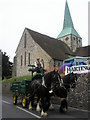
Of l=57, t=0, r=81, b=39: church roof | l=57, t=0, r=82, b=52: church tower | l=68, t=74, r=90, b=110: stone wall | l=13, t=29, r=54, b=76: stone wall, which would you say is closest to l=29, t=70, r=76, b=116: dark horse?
l=68, t=74, r=90, b=110: stone wall

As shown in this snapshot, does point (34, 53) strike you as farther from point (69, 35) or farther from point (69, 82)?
point (69, 82)

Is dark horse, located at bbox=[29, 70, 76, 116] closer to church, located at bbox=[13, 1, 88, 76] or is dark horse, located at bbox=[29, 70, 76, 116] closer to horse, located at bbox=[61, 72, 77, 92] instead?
horse, located at bbox=[61, 72, 77, 92]

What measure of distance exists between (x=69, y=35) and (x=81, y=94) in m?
54.3

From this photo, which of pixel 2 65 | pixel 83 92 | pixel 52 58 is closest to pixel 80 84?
pixel 83 92

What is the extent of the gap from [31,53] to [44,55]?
4679 millimetres

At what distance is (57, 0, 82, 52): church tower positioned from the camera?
64.2 metres

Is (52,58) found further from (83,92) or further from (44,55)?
(83,92)

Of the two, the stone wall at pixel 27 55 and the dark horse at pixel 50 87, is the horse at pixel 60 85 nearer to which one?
the dark horse at pixel 50 87

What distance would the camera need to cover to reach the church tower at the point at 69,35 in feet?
211

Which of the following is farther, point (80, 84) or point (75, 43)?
point (75, 43)

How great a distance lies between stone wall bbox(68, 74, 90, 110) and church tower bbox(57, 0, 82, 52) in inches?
1896

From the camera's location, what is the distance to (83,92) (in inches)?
507

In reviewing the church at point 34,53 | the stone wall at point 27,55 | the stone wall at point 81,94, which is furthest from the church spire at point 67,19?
the stone wall at point 81,94

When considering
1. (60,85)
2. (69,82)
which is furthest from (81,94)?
(60,85)
